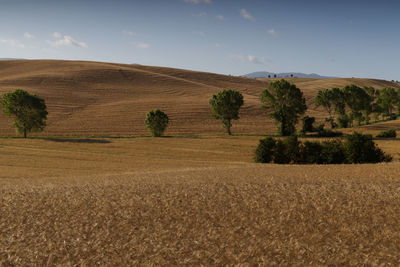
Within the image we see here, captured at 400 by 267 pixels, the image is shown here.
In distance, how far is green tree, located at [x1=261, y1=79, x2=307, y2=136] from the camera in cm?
6381

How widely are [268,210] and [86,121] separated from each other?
69718 mm

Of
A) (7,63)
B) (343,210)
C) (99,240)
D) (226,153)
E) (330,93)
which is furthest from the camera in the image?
(7,63)

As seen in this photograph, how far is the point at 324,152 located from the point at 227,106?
3426 centimetres

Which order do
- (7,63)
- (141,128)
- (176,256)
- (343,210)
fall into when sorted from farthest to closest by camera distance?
(7,63) < (141,128) < (343,210) < (176,256)

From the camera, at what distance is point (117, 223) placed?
423 inches

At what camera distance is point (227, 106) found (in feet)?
218

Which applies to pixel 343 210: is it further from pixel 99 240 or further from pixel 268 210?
pixel 99 240

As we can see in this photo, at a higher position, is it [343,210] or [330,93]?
[330,93]

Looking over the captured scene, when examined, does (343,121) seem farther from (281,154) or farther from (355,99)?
(281,154)

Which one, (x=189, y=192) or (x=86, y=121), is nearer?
(x=189, y=192)

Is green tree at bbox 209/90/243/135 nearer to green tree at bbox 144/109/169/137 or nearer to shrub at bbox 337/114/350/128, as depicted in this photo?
green tree at bbox 144/109/169/137

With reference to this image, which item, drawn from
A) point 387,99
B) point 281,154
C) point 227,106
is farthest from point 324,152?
point 387,99

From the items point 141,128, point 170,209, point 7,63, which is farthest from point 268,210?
point 7,63

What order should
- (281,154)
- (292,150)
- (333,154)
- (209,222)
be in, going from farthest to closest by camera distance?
1. (281,154)
2. (292,150)
3. (333,154)
4. (209,222)
